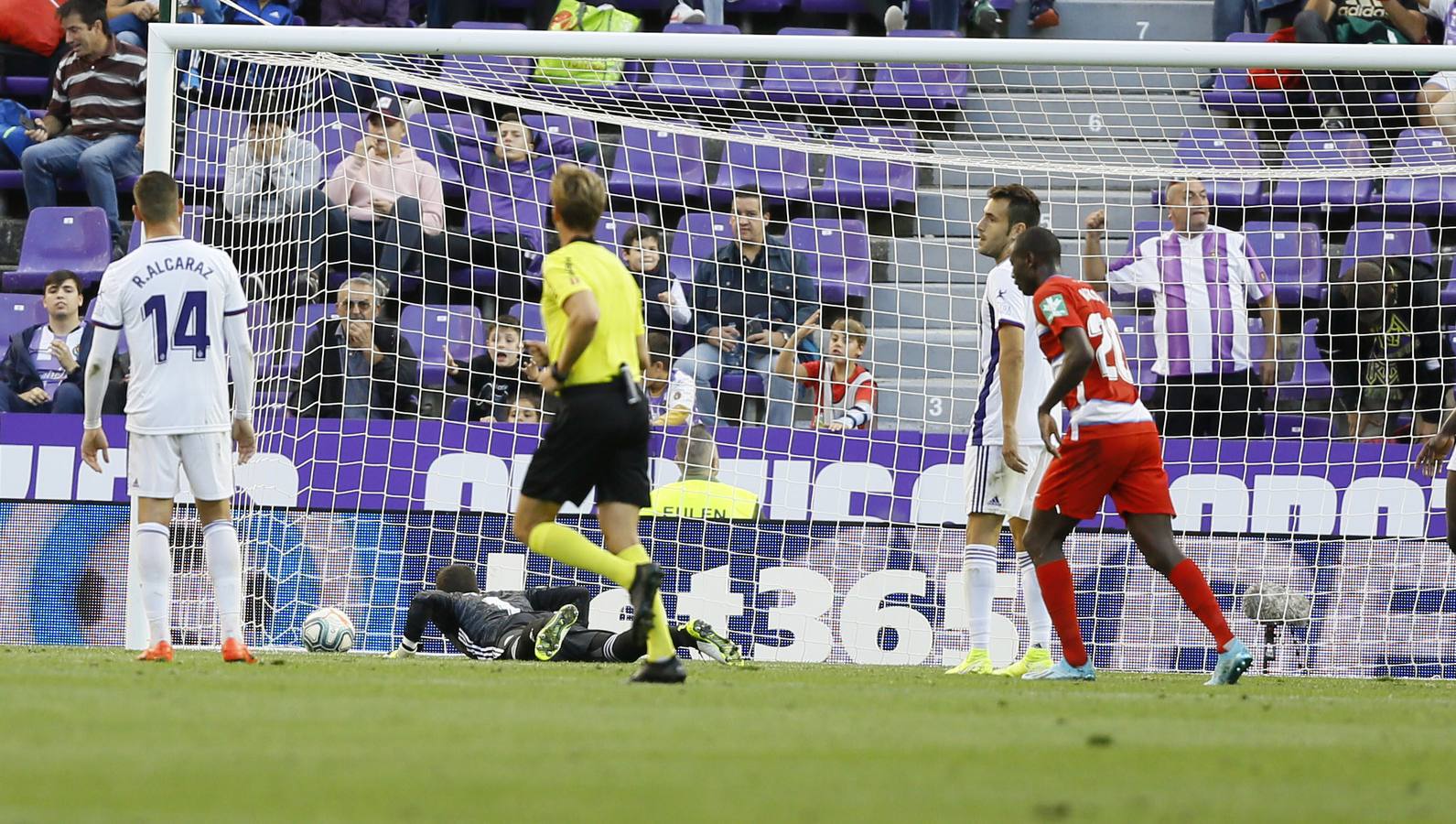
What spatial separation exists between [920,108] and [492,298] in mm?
3114

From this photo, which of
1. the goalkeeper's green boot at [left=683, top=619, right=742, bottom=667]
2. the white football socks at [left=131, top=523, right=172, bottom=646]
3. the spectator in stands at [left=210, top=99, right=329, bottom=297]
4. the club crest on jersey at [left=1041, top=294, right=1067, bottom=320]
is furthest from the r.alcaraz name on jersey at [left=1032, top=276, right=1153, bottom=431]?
the spectator in stands at [left=210, top=99, right=329, bottom=297]

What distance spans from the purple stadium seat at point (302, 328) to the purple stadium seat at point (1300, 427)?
19.2 ft

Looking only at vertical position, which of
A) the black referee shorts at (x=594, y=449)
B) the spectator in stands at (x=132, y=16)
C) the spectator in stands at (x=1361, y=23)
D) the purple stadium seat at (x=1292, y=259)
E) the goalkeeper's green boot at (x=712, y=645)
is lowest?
the goalkeeper's green boot at (x=712, y=645)

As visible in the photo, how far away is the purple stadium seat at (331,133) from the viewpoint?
1094 centimetres

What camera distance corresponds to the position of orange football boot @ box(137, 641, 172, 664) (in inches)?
291

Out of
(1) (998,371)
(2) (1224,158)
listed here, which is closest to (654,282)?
(2) (1224,158)

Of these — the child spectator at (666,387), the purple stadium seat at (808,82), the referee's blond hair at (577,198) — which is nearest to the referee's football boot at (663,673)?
the referee's blond hair at (577,198)

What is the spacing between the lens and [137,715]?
4.58 meters

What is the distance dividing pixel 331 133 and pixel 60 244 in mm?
3098

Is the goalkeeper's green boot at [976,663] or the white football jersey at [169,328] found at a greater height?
the white football jersey at [169,328]

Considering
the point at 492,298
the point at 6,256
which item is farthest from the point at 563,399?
the point at 6,256

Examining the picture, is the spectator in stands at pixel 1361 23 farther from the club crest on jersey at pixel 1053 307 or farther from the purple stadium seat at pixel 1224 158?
the club crest on jersey at pixel 1053 307

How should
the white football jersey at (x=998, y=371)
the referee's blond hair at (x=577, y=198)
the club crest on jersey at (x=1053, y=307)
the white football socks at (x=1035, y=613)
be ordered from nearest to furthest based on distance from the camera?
1. the referee's blond hair at (x=577, y=198)
2. the club crest on jersey at (x=1053, y=307)
3. the white football jersey at (x=998, y=371)
4. the white football socks at (x=1035, y=613)

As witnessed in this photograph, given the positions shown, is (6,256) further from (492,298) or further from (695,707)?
(695,707)
